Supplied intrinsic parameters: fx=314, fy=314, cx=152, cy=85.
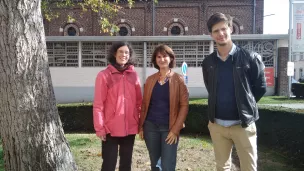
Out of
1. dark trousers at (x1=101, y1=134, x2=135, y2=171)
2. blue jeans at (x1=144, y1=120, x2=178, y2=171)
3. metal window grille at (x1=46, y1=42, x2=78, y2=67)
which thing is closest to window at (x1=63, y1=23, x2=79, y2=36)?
metal window grille at (x1=46, y1=42, x2=78, y2=67)

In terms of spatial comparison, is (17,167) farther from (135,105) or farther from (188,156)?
(188,156)

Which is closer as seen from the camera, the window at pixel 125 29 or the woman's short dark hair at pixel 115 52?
the woman's short dark hair at pixel 115 52

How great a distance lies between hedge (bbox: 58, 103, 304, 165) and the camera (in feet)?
20.6

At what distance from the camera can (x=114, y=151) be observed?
3744 mm

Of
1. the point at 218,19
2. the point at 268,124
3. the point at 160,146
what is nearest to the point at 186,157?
the point at 268,124

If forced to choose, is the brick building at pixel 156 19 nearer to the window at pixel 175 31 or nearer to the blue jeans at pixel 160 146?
the window at pixel 175 31

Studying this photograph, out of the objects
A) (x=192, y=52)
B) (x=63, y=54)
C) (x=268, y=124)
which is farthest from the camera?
(x=63, y=54)

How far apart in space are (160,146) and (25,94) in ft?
5.42

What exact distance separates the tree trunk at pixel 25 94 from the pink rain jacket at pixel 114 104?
22.3 inches

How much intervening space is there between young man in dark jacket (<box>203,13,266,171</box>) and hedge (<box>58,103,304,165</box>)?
133 inches

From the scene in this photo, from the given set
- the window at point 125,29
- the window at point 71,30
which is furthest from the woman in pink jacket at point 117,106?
the window at point 71,30

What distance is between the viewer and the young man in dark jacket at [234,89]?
321 centimetres

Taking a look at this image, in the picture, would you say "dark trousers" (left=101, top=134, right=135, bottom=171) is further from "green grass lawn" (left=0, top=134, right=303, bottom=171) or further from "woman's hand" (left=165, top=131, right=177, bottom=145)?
"green grass lawn" (left=0, top=134, right=303, bottom=171)

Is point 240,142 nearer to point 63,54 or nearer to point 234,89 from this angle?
point 234,89
